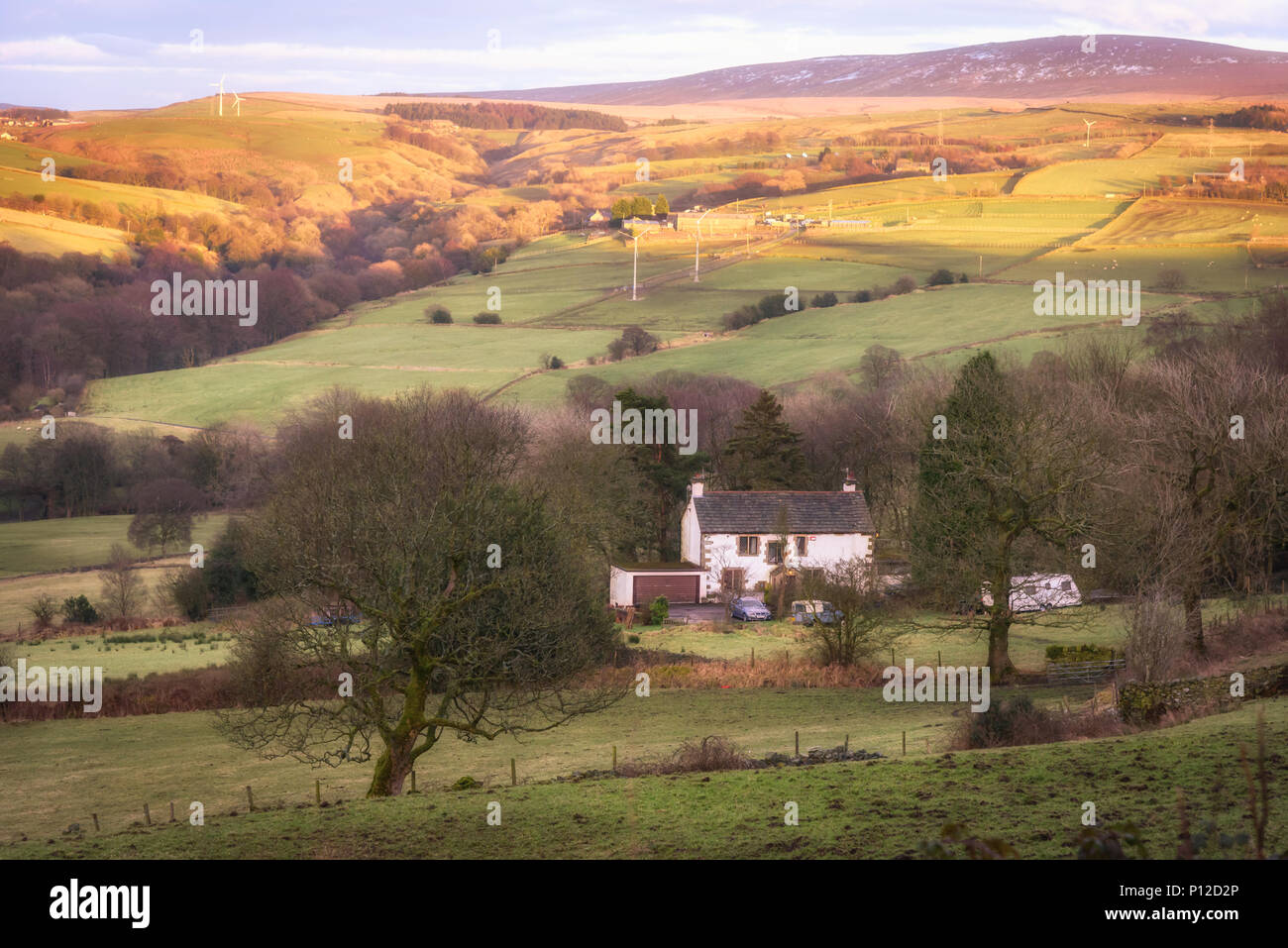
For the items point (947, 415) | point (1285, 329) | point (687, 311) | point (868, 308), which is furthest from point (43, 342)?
point (1285, 329)

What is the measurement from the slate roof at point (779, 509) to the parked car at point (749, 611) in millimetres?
6712

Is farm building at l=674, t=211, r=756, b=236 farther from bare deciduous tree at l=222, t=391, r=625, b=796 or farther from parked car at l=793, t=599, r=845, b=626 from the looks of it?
bare deciduous tree at l=222, t=391, r=625, b=796

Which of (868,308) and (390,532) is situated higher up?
(868,308)

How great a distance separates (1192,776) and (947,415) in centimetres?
3243

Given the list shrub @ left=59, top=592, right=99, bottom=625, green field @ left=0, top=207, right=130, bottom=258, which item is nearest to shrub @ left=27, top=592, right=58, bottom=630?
shrub @ left=59, top=592, right=99, bottom=625

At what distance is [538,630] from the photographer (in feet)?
84.7

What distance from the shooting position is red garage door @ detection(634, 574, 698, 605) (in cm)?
5978

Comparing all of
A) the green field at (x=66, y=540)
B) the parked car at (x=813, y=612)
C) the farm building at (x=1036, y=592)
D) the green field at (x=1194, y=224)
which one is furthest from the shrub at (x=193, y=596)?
the green field at (x=1194, y=224)

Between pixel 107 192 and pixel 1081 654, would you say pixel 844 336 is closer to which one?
pixel 1081 654

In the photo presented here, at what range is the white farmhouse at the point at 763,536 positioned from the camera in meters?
61.6

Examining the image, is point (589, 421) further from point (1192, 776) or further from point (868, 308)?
point (1192, 776)

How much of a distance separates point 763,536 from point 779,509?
1971 mm

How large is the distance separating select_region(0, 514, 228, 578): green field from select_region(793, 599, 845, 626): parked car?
131 feet

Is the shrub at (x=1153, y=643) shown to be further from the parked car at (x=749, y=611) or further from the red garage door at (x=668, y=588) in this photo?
the red garage door at (x=668, y=588)
